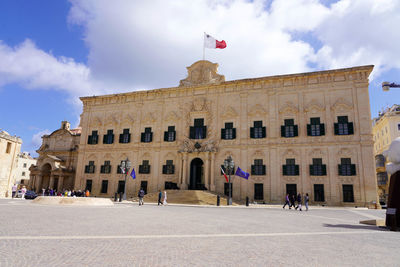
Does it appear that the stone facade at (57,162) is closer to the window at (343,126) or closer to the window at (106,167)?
the window at (106,167)

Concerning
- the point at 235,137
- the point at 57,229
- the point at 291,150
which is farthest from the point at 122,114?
the point at 57,229

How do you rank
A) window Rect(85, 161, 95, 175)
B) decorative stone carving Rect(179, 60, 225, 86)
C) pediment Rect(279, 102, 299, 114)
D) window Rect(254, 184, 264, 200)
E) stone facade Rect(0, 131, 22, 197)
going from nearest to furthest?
window Rect(254, 184, 264, 200), pediment Rect(279, 102, 299, 114), stone facade Rect(0, 131, 22, 197), decorative stone carving Rect(179, 60, 225, 86), window Rect(85, 161, 95, 175)

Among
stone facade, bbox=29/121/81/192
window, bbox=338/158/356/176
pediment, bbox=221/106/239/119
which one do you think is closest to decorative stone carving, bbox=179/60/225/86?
pediment, bbox=221/106/239/119

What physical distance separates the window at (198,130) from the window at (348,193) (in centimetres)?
1538

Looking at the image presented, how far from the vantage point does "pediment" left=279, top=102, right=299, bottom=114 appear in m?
29.0

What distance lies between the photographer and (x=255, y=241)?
6676mm

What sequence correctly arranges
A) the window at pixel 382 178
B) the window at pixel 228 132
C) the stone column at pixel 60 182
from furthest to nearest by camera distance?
the window at pixel 382 178, the stone column at pixel 60 182, the window at pixel 228 132

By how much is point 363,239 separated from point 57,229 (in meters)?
8.23

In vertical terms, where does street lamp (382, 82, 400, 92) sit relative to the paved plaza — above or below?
above

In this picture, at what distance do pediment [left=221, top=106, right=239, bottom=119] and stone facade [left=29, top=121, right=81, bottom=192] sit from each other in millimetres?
22634

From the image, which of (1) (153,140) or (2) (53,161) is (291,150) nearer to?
(1) (153,140)

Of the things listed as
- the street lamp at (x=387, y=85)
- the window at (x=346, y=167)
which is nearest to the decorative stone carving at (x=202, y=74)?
the window at (x=346, y=167)

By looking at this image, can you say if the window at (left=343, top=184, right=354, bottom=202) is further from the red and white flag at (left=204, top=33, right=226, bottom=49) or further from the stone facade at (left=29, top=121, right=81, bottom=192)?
the stone facade at (left=29, top=121, right=81, bottom=192)

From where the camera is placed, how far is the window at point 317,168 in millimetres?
26797
